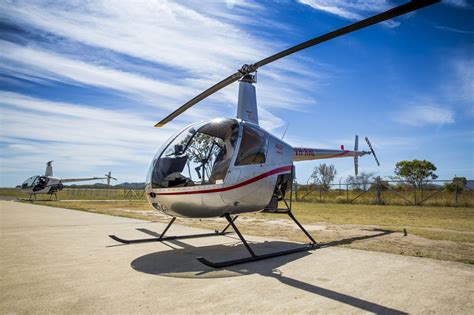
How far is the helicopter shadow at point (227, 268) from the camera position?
3738mm

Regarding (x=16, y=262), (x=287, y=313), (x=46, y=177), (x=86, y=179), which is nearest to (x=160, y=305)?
(x=287, y=313)

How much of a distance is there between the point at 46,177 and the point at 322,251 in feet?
117

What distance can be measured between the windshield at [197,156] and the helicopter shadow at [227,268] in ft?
4.58

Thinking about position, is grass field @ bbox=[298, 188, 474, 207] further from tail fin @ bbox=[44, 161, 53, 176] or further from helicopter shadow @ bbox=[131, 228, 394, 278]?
tail fin @ bbox=[44, 161, 53, 176]

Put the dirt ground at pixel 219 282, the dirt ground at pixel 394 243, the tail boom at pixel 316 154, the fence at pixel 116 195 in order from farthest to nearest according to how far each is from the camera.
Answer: the fence at pixel 116 195, the tail boom at pixel 316 154, the dirt ground at pixel 394 243, the dirt ground at pixel 219 282

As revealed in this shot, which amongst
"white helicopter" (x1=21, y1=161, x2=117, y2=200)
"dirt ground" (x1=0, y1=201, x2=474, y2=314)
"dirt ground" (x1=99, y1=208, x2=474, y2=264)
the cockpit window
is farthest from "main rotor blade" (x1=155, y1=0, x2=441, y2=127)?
"white helicopter" (x1=21, y1=161, x2=117, y2=200)

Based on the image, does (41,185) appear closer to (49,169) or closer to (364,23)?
(49,169)

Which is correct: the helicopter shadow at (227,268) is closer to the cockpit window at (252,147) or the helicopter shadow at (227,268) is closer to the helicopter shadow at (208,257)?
the helicopter shadow at (208,257)

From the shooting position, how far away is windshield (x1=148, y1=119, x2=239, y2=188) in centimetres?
601

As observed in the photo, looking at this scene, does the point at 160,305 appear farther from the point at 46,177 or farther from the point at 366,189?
the point at 46,177

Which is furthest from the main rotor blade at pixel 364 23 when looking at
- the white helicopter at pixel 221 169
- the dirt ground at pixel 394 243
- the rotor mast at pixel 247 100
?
the dirt ground at pixel 394 243

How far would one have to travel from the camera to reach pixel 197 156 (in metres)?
6.18

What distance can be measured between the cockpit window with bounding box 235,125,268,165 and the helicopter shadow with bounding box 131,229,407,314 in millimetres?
1933

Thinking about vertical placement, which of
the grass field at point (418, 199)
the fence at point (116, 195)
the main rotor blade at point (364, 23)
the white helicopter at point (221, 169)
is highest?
the main rotor blade at point (364, 23)
